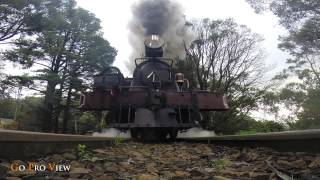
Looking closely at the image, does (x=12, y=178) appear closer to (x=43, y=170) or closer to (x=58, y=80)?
(x=43, y=170)

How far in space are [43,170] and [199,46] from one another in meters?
23.5

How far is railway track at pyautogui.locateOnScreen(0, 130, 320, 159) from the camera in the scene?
3.58m

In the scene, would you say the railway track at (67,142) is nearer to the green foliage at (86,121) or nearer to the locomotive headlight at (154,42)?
the locomotive headlight at (154,42)

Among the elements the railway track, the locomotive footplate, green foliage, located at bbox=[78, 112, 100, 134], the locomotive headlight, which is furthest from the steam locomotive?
green foliage, located at bbox=[78, 112, 100, 134]

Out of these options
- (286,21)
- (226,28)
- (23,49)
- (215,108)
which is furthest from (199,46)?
(215,108)

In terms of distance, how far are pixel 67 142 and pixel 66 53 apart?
25930mm

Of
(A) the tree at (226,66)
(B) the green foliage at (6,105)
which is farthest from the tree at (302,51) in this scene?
(B) the green foliage at (6,105)

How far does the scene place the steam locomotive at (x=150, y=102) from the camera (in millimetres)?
10609

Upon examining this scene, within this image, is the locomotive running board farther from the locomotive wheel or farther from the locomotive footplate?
the locomotive wheel

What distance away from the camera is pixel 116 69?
11.6 metres

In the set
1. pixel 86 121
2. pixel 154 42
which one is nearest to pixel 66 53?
pixel 86 121

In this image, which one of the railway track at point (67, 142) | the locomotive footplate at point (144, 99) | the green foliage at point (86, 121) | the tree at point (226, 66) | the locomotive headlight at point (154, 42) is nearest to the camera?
the railway track at point (67, 142)

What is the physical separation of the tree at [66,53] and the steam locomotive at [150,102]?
1378 centimetres

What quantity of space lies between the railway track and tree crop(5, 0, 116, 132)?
19.5 metres
